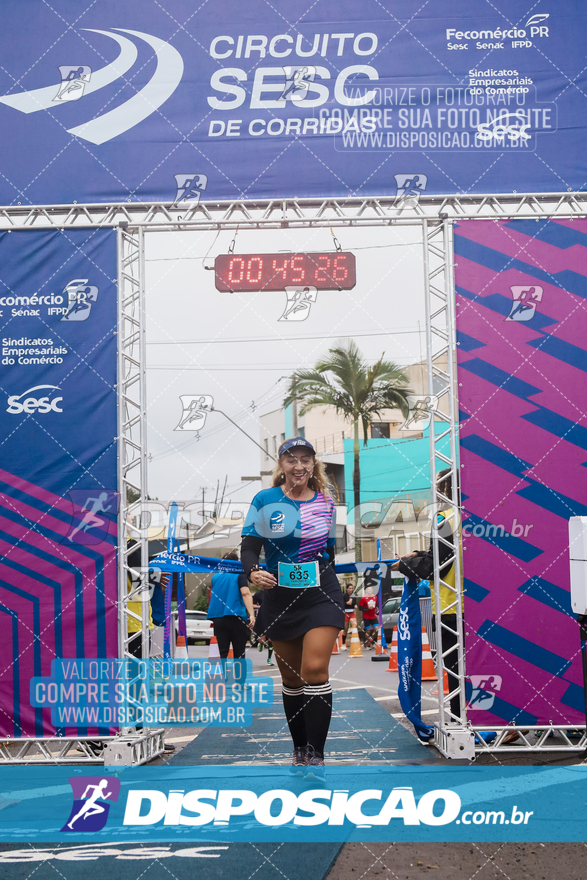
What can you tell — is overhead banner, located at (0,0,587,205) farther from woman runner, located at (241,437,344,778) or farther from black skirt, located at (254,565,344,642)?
black skirt, located at (254,565,344,642)

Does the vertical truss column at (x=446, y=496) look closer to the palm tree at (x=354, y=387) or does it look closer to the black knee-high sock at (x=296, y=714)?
the black knee-high sock at (x=296, y=714)

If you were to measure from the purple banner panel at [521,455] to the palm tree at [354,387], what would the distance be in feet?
41.5

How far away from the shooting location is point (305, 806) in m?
4.12

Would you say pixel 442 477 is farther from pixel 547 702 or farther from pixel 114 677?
pixel 114 677

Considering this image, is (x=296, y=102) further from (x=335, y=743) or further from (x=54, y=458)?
(x=335, y=743)

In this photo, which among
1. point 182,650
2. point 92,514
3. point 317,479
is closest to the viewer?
point 317,479

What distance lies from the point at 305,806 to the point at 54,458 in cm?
320

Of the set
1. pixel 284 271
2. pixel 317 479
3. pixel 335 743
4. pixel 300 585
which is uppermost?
pixel 284 271

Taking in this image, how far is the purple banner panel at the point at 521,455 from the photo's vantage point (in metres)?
5.92

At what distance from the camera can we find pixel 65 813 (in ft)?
14.0

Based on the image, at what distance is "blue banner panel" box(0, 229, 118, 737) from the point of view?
6023mm

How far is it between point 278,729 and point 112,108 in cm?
518

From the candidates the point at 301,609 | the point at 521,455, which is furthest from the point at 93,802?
the point at 521,455

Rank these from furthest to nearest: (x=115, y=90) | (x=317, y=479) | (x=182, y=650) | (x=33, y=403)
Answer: (x=182, y=650) → (x=115, y=90) → (x=33, y=403) → (x=317, y=479)
